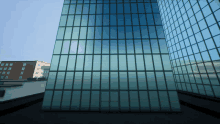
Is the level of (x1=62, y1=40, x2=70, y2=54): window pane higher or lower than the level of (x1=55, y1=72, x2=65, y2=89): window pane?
higher

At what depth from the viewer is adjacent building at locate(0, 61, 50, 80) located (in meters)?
Answer: 50.0

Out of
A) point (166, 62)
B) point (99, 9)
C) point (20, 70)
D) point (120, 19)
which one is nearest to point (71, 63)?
point (99, 9)

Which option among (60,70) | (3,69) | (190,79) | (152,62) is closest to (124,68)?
(152,62)

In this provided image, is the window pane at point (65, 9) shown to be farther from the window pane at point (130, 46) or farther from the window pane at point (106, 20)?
the window pane at point (130, 46)

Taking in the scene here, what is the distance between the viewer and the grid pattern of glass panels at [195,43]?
14.2 m

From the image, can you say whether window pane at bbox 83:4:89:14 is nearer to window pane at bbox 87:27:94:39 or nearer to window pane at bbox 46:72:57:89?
window pane at bbox 87:27:94:39

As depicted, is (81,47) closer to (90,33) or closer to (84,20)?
(90,33)

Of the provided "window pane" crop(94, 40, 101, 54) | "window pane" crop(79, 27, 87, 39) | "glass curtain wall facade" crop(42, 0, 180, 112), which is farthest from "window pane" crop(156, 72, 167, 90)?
"window pane" crop(79, 27, 87, 39)

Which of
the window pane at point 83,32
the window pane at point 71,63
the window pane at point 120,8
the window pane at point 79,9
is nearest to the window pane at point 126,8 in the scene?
the window pane at point 120,8

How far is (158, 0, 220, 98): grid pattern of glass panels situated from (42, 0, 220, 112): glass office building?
9.32 ft

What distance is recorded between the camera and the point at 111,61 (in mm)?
9672

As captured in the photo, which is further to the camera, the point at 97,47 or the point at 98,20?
the point at 98,20

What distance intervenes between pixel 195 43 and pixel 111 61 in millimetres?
21681

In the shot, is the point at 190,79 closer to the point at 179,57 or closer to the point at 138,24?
the point at 179,57
